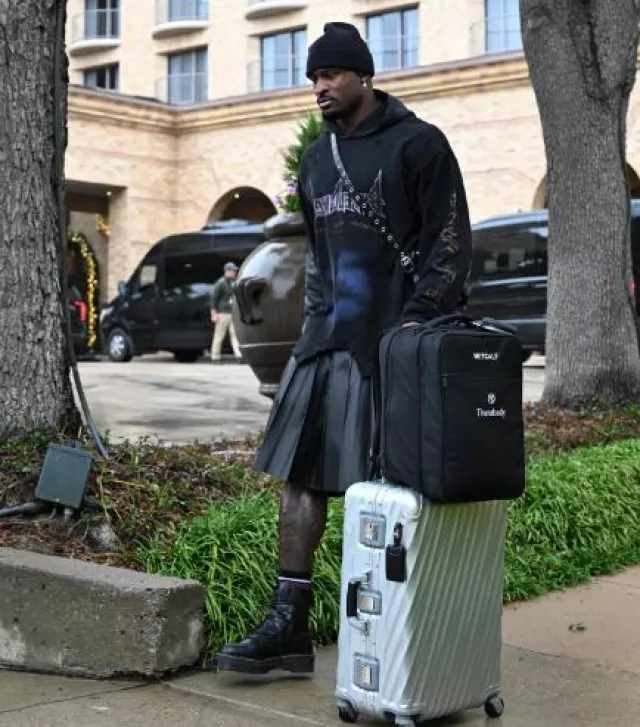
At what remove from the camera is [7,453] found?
205 inches

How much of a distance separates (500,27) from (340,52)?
30.9 meters

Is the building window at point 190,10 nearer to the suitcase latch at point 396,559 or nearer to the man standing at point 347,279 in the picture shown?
the man standing at point 347,279

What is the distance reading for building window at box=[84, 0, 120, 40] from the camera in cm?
4309

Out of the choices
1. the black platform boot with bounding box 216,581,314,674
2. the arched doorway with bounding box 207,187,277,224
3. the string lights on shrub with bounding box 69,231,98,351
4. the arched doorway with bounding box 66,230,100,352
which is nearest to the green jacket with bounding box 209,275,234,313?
the arched doorway with bounding box 66,230,100,352

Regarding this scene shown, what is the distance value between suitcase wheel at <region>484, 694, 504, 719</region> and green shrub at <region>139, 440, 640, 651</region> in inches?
36.2

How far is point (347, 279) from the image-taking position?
3.85 metres

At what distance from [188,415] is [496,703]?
6.75 meters

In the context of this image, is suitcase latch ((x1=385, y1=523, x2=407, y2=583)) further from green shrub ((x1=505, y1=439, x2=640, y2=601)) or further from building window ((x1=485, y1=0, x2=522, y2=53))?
building window ((x1=485, y1=0, x2=522, y2=53))

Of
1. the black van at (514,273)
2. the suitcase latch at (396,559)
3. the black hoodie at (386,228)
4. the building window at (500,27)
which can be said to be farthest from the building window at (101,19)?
the suitcase latch at (396,559)

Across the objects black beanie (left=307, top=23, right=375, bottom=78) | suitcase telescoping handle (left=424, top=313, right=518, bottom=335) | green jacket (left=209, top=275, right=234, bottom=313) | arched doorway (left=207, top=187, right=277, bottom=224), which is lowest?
suitcase telescoping handle (left=424, top=313, right=518, bottom=335)

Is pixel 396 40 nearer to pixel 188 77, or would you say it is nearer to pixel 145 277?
pixel 188 77

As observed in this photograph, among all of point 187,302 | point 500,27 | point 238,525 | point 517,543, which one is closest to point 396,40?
point 500,27

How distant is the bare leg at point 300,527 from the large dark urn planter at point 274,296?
4.44 m

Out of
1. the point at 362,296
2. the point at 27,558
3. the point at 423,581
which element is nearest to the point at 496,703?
the point at 423,581
